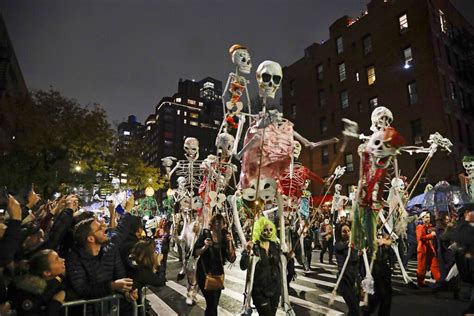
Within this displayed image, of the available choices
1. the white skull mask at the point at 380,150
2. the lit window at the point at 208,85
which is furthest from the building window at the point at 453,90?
the lit window at the point at 208,85

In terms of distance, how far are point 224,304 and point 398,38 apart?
24.5m

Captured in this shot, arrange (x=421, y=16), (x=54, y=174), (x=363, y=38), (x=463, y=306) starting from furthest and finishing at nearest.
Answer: (x=363, y=38)
(x=421, y=16)
(x=54, y=174)
(x=463, y=306)

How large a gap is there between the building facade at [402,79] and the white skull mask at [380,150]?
18.1m

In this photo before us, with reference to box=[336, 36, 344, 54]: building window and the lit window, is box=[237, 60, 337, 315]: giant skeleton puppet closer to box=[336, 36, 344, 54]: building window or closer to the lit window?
box=[336, 36, 344, 54]: building window

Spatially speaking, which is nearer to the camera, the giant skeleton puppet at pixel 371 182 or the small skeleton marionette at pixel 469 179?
the giant skeleton puppet at pixel 371 182

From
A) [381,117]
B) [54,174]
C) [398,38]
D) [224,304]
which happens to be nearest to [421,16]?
[398,38]

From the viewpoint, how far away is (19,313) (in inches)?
120

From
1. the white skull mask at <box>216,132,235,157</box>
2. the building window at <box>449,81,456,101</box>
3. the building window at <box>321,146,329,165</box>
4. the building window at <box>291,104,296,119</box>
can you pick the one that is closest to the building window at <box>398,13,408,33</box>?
the building window at <box>449,81,456,101</box>

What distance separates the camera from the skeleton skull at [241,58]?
6270mm

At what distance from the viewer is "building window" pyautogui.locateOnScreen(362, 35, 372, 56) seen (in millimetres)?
27281

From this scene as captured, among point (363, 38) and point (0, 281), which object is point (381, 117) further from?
point (363, 38)

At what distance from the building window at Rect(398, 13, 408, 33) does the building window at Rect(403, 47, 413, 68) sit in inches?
60.7

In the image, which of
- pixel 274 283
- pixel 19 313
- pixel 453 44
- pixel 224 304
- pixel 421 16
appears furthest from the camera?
pixel 453 44

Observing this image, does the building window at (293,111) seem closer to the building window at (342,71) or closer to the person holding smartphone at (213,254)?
the building window at (342,71)
